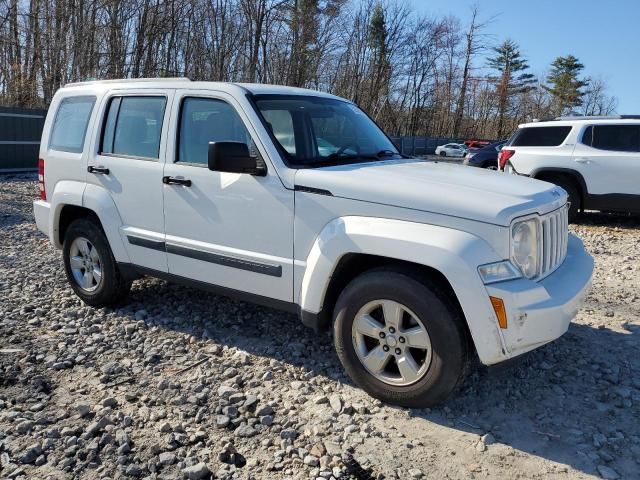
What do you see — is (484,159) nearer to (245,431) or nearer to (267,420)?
(267,420)

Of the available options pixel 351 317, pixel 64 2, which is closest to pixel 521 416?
pixel 351 317

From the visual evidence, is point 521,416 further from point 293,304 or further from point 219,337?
point 219,337

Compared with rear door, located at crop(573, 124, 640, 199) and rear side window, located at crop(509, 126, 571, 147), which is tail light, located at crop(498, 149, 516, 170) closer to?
rear side window, located at crop(509, 126, 571, 147)

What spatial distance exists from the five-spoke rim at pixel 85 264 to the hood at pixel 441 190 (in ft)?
8.05

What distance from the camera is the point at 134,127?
4.64 metres

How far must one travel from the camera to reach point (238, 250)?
395 cm

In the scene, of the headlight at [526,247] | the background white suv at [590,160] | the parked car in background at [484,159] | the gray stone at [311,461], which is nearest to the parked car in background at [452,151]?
the parked car in background at [484,159]

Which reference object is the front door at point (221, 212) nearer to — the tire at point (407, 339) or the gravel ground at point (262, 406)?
the tire at point (407, 339)

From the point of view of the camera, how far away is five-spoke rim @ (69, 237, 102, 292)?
507cm

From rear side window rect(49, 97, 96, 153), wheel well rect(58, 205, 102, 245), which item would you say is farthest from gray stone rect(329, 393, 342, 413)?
rear side window rect(49, 97, 96, 153)

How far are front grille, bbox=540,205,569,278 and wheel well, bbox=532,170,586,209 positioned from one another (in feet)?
21.5

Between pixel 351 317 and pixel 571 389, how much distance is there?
157cm

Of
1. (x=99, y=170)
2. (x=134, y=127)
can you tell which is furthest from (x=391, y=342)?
(x=99, y=170)

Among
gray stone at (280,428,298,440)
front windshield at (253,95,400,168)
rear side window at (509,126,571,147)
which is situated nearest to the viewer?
gray stone at (280,428,298,440)
